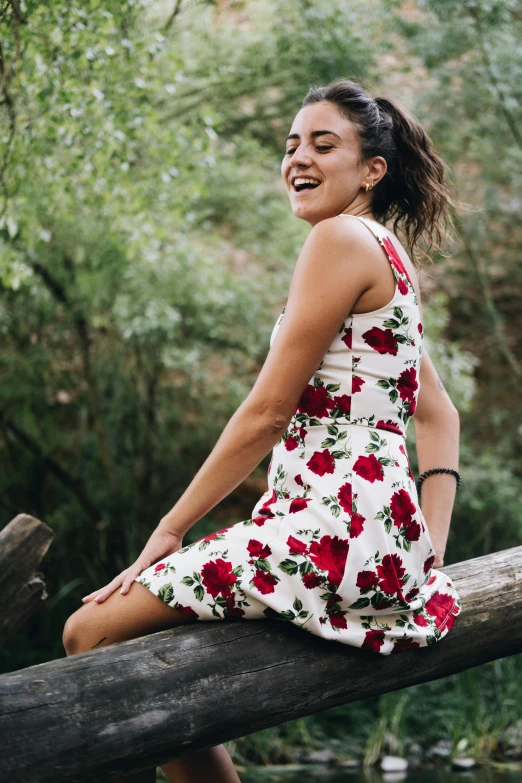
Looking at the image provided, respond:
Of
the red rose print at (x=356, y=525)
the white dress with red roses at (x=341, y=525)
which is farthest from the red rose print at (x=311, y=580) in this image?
the red rose print at (x=356, y=525)

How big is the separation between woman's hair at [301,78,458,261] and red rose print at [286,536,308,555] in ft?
2.79

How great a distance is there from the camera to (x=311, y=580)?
1637 mm

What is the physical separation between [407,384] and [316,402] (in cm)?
21

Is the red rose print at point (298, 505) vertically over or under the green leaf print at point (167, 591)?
over

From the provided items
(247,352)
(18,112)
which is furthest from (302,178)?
(247,352)

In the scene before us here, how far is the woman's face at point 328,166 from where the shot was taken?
75.4 inches

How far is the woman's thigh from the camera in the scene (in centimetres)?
169

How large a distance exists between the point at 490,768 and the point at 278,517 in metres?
3.20

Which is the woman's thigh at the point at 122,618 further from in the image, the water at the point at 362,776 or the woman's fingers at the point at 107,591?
the water at the point at 362,776

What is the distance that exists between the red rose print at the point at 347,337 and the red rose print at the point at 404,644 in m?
0.64

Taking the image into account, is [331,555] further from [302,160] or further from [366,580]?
[302,160]

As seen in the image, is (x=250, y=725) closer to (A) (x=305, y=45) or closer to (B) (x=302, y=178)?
(B) (x=302, y=178)

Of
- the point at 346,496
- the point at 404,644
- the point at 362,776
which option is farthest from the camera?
the point at 362,776

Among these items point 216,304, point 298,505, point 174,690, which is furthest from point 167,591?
point 216,304
